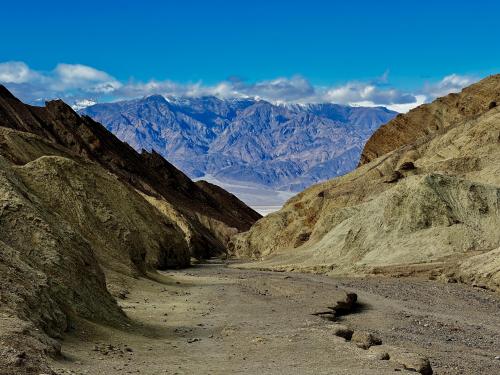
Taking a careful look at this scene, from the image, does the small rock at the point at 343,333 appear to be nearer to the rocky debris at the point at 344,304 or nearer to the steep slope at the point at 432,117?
the rocky debris at the point at 344,304

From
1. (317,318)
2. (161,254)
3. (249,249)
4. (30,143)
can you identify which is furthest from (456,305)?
(249,249)

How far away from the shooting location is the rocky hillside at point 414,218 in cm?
4409

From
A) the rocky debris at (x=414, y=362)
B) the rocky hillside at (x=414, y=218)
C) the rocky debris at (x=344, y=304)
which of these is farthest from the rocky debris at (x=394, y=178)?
the rocky debris at (x=414, y=362)

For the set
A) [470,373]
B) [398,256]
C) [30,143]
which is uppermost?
[30,143]

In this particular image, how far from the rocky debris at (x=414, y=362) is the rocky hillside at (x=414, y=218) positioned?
2090 cm

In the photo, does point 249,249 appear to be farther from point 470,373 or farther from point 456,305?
point 470,373

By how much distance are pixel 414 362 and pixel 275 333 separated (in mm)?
5029

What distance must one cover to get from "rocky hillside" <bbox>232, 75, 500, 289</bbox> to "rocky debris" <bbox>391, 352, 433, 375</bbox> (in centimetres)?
2090

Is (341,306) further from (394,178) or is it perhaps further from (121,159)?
(121,159)

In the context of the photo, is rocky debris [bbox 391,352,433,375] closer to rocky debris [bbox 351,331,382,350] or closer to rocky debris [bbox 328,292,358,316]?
rocky debris [bbox 351,331,382,350]

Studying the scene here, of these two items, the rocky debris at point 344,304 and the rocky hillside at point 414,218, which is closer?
the rocky debris at point 344,304

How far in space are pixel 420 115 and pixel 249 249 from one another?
38.5 metres

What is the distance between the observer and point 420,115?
108875 mm

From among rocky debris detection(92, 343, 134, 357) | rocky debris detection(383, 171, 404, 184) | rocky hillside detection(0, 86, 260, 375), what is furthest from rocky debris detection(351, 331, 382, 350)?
rocky debris detection(383, 171, 404, 184)
